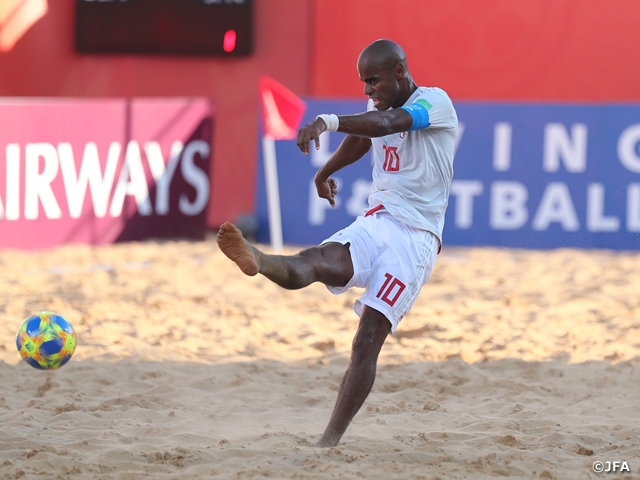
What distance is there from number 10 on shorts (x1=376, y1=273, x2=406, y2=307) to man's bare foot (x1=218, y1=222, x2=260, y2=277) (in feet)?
2.25

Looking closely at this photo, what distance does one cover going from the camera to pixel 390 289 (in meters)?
4.08

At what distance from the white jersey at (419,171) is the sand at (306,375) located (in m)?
1.06

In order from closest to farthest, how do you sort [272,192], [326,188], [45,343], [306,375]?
1. [326,188]
2. [45,343]
3. [306,375]
4. [272,192]

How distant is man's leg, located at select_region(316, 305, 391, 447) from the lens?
13.4 feet

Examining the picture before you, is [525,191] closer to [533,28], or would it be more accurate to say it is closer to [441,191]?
[533,28]

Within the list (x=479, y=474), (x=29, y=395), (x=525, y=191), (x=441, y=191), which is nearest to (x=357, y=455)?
(x=479, y=474)

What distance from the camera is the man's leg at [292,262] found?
361 cm

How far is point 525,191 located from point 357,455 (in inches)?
271

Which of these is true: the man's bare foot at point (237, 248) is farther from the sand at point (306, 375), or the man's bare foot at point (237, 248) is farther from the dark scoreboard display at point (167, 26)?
the dark scoreboard display at point (167, 26)

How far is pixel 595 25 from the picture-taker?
12680 mm

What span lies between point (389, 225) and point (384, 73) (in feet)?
2.22

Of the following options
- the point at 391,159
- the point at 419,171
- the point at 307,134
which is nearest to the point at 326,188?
the point at 391,159

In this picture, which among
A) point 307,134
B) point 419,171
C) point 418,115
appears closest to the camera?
point 307,134

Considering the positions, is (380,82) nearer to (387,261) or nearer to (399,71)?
(399,71)
